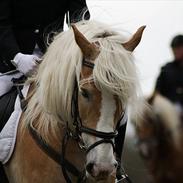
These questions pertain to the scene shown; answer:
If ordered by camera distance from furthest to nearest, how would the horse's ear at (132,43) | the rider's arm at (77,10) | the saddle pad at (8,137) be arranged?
the rider's arm at (77,10)
the saddle pad at (8,137)
the horse's ear at (132,43)

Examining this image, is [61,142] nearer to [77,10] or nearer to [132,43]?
[132,43]

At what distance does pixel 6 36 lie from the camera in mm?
2545

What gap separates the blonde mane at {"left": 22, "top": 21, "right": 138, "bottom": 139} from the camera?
1.94 meters

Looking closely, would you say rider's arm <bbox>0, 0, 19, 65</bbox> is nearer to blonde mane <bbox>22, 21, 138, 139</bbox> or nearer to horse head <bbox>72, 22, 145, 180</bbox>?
blonde mane <bbox>22, 21, 138, 139</bbox>

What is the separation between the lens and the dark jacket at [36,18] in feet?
8.80

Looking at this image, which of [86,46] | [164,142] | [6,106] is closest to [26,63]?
[6,106]

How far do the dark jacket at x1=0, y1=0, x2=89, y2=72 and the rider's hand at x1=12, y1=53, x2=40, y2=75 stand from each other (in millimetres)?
222

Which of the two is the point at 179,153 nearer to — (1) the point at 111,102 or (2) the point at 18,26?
(1) the point at 111,102

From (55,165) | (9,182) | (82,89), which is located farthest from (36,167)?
(82,89)

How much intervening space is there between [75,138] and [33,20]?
887 mm

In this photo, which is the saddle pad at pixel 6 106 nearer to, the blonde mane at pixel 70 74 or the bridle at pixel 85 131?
Answer: the blonde mane at pixel 70 74

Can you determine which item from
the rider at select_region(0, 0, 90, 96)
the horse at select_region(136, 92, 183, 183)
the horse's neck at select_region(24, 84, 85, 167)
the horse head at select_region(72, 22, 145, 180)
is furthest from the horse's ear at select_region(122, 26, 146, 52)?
the horse at select_region(136, 92, 183, 183)

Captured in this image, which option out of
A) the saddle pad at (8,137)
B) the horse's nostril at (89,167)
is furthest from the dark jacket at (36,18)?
the horse's nostril at (89,167)

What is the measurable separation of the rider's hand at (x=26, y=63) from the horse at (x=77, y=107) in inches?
1.7
